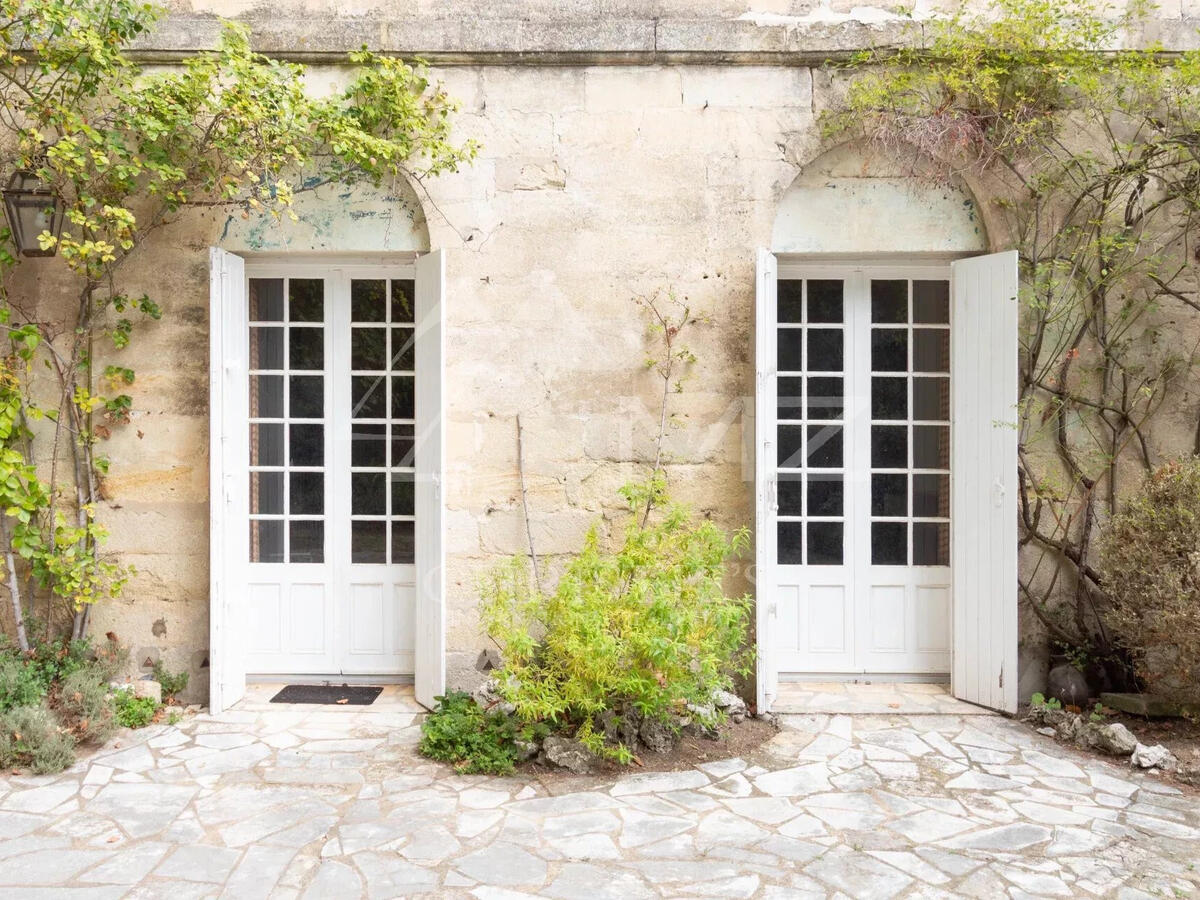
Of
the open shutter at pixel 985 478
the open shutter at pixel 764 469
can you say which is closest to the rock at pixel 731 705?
the open shutter at pixel 764 469

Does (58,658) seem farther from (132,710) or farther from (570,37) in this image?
(570,37)

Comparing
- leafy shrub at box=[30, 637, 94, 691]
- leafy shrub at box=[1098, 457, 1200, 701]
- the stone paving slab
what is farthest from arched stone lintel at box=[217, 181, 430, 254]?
leafy shrub at box=[1098, 457, 1200, 701]

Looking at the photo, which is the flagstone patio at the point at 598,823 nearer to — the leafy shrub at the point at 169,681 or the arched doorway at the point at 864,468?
the leafy shrub at the point at 169,681

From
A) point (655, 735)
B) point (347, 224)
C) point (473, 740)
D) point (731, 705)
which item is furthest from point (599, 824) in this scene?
point (347, 224)

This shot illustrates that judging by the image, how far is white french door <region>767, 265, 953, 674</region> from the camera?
5355 mm

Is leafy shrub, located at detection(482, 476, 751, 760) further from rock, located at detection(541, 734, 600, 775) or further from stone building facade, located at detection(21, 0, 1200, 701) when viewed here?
stone building facade, located at detection(21, 0, 1200, 701)

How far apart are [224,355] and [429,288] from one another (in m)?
1.17

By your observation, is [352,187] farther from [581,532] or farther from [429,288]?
[581,532]

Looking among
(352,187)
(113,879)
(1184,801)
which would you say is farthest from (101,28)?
(1184,801)

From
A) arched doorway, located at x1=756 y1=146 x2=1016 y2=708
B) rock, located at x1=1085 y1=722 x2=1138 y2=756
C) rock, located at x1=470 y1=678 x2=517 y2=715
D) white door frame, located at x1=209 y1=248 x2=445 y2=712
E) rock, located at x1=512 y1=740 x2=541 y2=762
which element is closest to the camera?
rock, located at x1=512 y1=740 x2=541 y2=762

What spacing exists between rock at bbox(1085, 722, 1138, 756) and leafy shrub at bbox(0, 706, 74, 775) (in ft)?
15.9

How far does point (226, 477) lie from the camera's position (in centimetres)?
500

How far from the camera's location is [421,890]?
10.1 ft

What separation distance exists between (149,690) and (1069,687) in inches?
194
